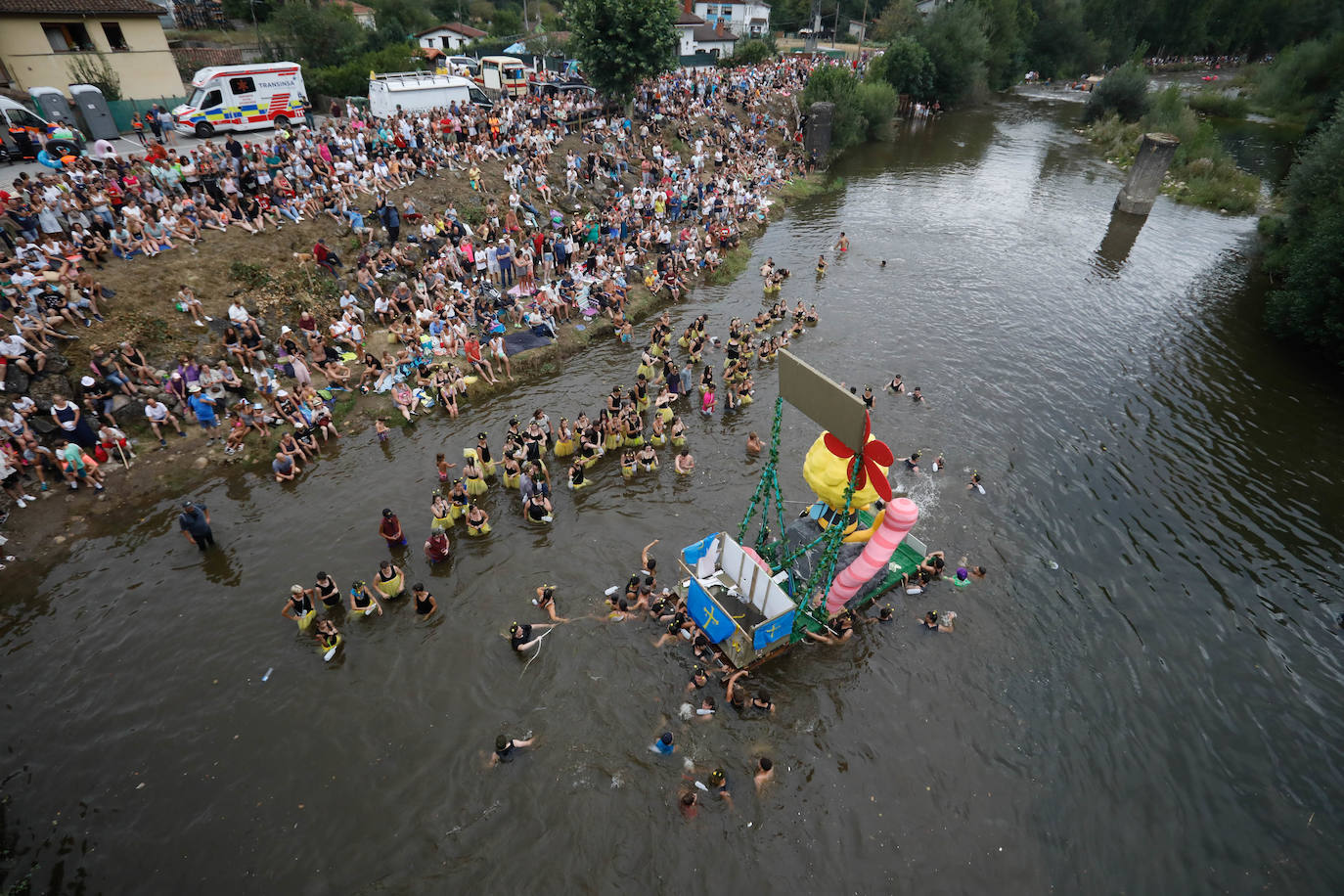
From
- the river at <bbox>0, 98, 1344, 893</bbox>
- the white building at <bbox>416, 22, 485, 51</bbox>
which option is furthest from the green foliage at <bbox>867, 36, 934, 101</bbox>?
the river at <bbox>0, 98, 1344, 893</bbox>

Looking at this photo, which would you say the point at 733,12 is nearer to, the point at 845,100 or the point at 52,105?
the point at 845,100

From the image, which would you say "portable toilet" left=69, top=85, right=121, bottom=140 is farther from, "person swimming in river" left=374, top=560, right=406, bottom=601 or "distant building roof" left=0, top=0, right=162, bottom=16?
"person swimming in river" left=374, top=560, right=406, bottom=601

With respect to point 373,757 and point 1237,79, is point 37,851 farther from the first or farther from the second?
point 1237,79

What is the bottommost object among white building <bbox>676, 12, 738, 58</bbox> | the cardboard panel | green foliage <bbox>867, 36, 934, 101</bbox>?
the cardboard panel

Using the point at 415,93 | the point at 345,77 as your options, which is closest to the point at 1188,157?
the point at 415,93

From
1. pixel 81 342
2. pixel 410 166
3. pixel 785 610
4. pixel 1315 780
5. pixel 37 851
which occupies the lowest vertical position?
pixel 1315 780

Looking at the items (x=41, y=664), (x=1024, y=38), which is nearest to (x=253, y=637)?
(x=41, y=664)
